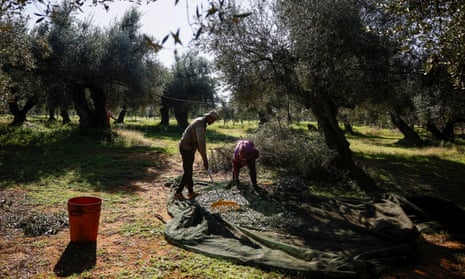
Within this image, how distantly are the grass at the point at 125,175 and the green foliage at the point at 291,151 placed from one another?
0.71 meters

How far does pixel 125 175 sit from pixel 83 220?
479 centimetres

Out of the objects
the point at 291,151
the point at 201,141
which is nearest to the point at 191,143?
the point at 201,141

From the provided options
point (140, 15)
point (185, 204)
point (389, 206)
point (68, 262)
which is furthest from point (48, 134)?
point (389, 206)

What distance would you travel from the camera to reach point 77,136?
14.5 m

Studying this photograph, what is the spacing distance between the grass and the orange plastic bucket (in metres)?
0.32

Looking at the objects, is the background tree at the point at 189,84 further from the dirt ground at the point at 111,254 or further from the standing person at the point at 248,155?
the dirt ground at the point at 111,254

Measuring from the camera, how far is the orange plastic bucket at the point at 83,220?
13.7 feet

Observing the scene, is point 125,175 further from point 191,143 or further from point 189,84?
point 189,84

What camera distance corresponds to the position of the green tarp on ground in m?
3.59

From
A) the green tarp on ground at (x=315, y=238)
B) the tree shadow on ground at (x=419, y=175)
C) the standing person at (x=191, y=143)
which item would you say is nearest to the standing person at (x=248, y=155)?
the standing person at (x=191, y=143)

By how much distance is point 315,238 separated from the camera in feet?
14.6

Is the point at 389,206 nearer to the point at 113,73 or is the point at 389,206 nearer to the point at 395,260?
Result: the point at 395,260

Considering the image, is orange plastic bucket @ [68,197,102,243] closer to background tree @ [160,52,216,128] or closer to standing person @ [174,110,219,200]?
standing person @ [174,110,219,200]

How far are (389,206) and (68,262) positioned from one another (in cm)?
496
